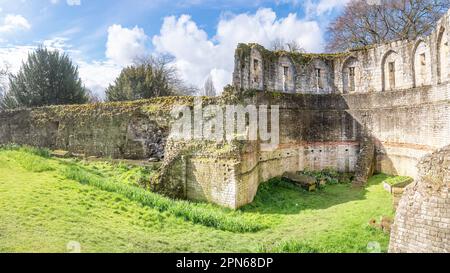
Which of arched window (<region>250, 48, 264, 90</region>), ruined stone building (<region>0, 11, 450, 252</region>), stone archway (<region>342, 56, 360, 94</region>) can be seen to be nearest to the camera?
ruined stone building (<region>0, 11, 450, 252</region>)

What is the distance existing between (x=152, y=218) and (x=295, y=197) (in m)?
6.32

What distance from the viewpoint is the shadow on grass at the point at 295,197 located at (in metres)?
11.9

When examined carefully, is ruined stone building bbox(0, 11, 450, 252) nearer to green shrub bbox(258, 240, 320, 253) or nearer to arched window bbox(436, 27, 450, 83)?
arched window bbox(436, 27, 450, 83)

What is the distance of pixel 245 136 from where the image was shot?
1266 cm

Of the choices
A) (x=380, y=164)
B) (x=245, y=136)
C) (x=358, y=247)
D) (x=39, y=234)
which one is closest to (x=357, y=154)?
(x=380, y=164)

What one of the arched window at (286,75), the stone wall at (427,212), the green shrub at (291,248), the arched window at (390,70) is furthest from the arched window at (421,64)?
the green shrub at (291,248)

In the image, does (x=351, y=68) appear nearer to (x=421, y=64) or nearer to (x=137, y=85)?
(x=421, y=64)

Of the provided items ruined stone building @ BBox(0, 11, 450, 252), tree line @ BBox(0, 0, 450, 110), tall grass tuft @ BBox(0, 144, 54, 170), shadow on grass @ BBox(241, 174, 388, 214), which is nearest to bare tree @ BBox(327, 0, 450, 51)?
tree line @ BBox(0, 0, 450, 110)

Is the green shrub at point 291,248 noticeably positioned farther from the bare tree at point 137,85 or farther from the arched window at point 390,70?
the bare tree at point 137,85

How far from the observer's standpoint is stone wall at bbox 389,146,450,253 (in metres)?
6.20

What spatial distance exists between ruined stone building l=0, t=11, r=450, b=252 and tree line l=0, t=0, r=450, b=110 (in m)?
8.47

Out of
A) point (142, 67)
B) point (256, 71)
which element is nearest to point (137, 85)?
point (142, 67)

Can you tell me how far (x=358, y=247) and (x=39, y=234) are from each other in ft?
23.4
